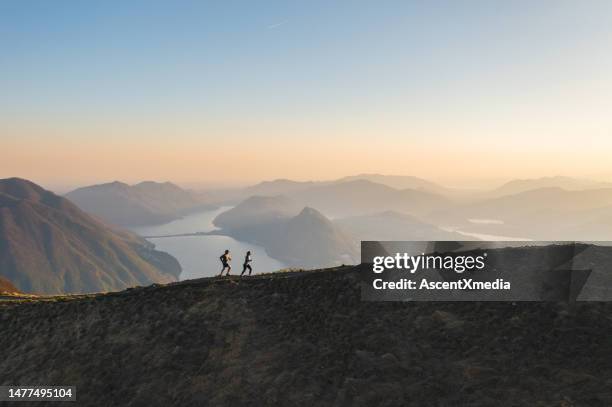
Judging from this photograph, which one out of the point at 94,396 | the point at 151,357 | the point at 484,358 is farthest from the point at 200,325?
the point at 484,358

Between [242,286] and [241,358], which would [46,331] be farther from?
[241,358]

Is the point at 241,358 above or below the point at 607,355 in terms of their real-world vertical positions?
below

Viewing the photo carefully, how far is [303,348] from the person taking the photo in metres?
25.5

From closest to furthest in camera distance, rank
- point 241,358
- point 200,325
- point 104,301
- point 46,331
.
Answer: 1. point 241,358
2. point 200,325
3. point 46,331
4. point 104,301

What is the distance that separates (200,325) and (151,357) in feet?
13.0

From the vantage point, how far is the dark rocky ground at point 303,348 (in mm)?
19609

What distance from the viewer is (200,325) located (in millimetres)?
29969
